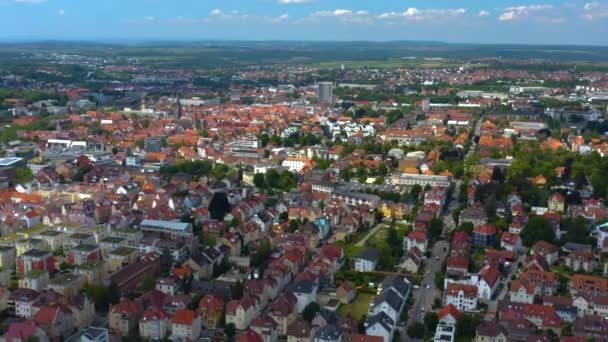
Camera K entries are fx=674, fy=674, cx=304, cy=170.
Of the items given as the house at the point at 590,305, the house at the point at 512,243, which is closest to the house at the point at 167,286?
the house at the point at 590,305

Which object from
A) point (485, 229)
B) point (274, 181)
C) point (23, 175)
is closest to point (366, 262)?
point (485, 229)

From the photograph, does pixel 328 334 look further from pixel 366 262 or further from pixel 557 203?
pixel 557 203

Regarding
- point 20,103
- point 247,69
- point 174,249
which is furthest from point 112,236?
point 247,69

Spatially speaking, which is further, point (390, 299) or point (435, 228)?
point (435, 228)

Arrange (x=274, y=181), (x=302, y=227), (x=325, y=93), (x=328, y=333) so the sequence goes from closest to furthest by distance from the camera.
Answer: (x=328, y=333) < (x=302, y=227) < (x=274, y=181) < (x=325, y=93)

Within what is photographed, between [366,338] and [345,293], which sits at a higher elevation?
[366,338]

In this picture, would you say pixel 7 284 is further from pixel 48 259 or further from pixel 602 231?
pixel 602 231

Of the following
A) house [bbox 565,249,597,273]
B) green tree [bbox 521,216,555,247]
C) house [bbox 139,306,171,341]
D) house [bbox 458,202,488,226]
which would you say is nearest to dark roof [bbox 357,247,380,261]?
house [bbox 458,202,488,226]
